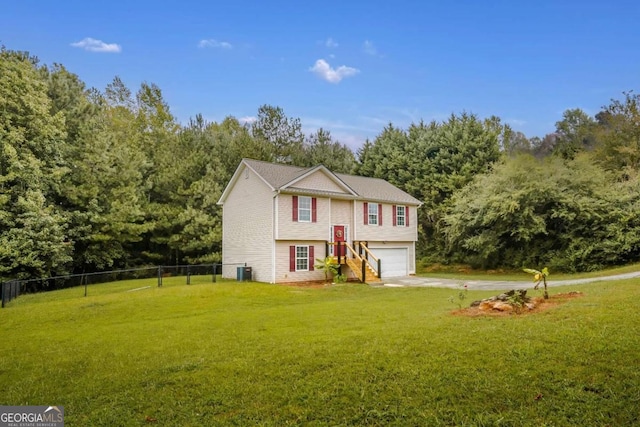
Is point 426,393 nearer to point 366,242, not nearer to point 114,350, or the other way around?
point 114,350

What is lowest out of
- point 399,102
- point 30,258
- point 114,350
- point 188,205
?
point 114,350

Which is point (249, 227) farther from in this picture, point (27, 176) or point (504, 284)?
point (504, 284)

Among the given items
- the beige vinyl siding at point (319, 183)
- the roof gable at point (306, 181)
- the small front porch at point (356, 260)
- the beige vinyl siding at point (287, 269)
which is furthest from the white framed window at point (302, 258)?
the beige vinyl siding at point (319, 183)

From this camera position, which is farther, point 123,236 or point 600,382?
point 123,236

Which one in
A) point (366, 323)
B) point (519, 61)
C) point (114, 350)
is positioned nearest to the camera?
point (114, 350)

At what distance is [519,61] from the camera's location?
1666 centimetres

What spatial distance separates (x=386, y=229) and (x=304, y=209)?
6622 millimetres

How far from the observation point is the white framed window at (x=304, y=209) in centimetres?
2094

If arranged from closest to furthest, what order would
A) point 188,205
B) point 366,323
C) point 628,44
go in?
point 366,323 < point 628,44 < point 188,205

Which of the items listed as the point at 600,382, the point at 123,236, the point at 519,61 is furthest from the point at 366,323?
the point at 123,236

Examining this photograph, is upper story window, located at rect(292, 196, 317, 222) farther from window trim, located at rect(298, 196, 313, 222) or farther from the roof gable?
the roof gable

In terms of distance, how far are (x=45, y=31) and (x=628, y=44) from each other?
73.2 feet

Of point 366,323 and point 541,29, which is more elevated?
point 541,29

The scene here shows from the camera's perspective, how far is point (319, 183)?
72.3ft
